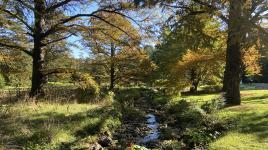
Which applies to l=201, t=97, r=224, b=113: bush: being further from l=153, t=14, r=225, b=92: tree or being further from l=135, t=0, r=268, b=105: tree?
l=153, t=14, r=225, b=92: tree

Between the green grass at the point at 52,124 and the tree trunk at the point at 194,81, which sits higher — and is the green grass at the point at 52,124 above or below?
below

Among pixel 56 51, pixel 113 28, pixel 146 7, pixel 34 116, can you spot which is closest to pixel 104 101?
pixel 113 28

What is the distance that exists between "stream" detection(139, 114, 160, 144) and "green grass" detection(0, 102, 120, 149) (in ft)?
4.41

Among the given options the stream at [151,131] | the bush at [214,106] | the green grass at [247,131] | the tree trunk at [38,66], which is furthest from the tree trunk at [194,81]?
the tree trunk at [38,66]

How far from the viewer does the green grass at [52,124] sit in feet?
30.8

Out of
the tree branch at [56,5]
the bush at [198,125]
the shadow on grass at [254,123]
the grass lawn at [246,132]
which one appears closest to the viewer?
the grass lawn at [246,132]

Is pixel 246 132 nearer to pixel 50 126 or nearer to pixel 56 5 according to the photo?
pixel 50 126

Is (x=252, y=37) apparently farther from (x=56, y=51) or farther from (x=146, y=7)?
(x=56, y=51)

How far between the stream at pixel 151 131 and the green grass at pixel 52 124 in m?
1.34

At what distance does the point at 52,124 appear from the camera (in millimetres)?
10516

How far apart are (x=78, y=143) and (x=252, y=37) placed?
9.27 m

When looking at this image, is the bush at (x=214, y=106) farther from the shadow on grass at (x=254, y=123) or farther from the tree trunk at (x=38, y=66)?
the tree trunk at (x=38, y=66)

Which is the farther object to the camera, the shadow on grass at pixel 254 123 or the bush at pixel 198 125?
the shadow on grass at pixel 254 123

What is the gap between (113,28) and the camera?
17.5 meters
